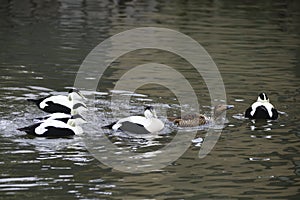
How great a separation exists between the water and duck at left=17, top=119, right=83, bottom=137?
15 cm

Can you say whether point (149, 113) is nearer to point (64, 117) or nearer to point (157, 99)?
point (64, 117)

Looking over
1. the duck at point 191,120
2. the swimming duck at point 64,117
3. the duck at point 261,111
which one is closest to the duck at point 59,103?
the swimming duck at point 64,117

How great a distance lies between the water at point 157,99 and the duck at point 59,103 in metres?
0.26

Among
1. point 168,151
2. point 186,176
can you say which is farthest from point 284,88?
point 186,176

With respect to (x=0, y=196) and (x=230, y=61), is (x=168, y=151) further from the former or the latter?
(x=230, y=61)

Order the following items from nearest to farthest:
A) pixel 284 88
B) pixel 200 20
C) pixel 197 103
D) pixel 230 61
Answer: pixel 197 103, pixel 284 88, pixel 230 61, pixel 200 20

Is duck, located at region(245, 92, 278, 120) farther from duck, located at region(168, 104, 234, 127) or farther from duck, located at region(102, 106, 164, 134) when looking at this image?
duck, located at region(102, 106, 164, 134)

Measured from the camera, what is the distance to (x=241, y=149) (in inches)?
475

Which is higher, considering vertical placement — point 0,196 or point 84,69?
point 84,69

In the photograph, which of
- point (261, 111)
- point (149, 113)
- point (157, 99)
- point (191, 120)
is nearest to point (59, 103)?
point (149, 113)

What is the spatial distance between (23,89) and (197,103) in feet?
10.4

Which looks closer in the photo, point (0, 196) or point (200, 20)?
point (0, 196)

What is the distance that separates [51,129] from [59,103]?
74.1 inches

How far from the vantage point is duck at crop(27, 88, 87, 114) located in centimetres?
1401
